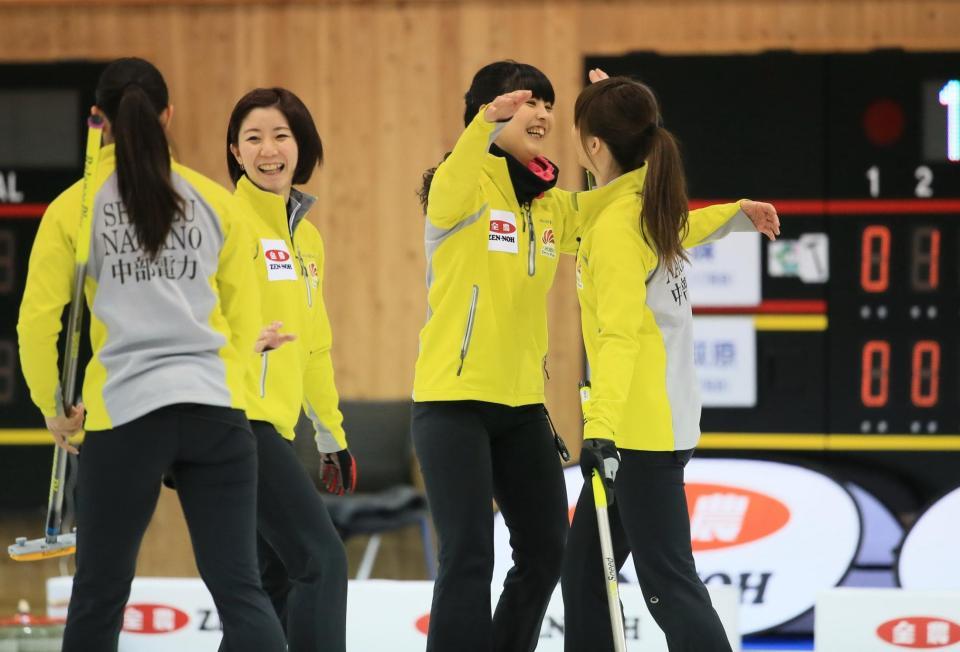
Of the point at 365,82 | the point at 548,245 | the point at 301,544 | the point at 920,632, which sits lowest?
the point at 920,632

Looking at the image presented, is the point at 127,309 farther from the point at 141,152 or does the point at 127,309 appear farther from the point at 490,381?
the point at 490,381

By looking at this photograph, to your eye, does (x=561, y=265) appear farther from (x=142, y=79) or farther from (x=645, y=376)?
(x=142, y=79)

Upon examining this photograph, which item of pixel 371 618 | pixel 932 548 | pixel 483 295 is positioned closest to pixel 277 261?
pixel 483 295

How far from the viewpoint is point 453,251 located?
2967 mm

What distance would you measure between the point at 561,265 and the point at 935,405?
1575 mm

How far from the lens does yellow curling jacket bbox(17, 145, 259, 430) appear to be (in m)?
2.45

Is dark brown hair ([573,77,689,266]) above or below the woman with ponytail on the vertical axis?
above

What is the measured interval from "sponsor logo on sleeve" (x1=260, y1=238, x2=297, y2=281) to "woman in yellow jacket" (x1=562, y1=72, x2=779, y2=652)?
701 mm

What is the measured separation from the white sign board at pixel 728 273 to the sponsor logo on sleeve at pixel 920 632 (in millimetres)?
1474

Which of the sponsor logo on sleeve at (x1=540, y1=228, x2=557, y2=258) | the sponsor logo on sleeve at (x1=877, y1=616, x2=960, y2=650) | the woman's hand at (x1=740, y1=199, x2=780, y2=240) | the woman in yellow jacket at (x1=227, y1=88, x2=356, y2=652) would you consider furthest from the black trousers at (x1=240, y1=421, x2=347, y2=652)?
the sponsor logo on sleeve at (x1=877, y1=616, x2=960, y2=650)

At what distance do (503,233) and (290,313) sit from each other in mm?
554

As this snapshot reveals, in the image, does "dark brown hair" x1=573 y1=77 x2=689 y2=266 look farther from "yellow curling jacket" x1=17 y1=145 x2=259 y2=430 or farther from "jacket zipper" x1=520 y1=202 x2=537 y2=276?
"yellow curling jacket" x1=17 y1=145 x2=259 y2=430

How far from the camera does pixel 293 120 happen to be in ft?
10.7

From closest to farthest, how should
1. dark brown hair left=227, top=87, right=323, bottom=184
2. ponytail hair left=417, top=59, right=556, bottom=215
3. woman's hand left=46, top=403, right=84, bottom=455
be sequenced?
1. woman's hand left=46, top=403, right=84, bottom=455
2. ponytail hair left=417, top=59, right=556, bottom=215
3. dark brown hair left=227, top=87, right=323, bottom=184
